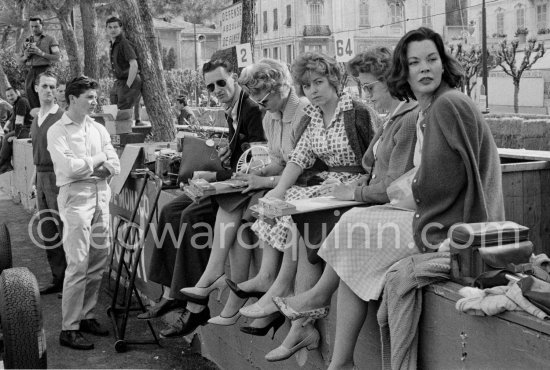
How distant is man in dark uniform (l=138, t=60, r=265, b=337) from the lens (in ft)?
18.7

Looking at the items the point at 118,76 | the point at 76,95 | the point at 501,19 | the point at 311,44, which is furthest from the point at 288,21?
the point at 76,95

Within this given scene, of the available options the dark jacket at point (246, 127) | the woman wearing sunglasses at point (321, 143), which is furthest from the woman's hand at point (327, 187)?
the dark jacket at point (246, 127)

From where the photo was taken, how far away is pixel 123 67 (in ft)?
41.4

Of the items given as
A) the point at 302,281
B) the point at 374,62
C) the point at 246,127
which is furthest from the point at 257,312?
the point at 246,127

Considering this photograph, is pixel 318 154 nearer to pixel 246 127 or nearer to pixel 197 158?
pixel 246 127

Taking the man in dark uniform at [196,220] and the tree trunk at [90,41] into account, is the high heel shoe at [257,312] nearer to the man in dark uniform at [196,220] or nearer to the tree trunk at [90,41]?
the man in dark uniform at [196,220]

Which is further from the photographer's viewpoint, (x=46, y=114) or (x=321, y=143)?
(x=46, y=114)

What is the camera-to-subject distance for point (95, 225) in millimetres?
7273

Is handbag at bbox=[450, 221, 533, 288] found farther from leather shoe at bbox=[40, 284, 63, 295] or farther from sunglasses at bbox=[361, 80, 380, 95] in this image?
leather shoe at bbox=[40, 284, 63, 295]

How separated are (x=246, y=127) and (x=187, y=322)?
57.4 inches

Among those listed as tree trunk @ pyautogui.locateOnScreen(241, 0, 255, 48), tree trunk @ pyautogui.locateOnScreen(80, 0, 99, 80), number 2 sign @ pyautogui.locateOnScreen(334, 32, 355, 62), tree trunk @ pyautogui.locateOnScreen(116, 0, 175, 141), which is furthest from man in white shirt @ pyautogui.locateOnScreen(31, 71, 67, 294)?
tree trunk @ pyautogui.locateOnScreen(80, 0, 99, 80)

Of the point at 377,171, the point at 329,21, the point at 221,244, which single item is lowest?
the point at 221,244

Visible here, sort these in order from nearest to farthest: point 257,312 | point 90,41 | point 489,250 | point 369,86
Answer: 1. point 489,250
2. point 257,312
3. point 369,86
4. point 90,41

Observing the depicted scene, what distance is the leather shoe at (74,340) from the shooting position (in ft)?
22.7
